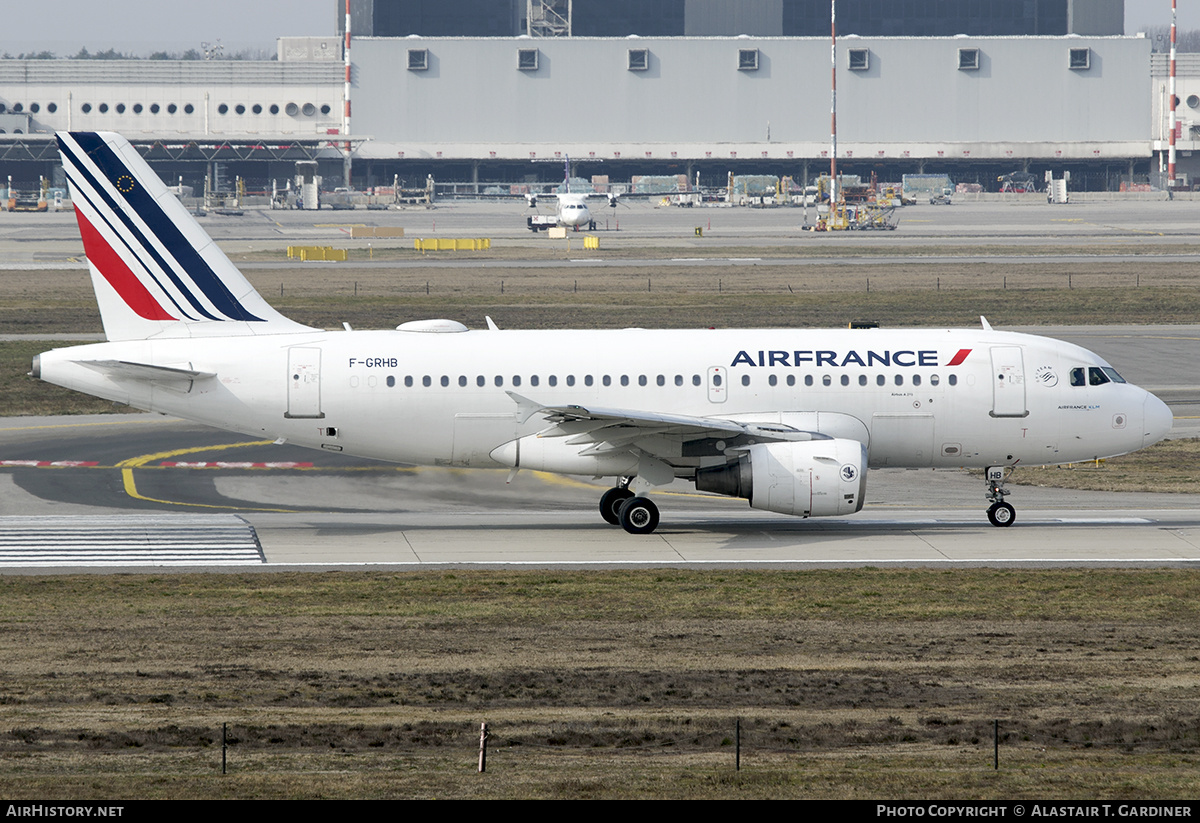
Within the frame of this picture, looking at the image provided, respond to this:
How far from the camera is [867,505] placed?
3962 centimetres

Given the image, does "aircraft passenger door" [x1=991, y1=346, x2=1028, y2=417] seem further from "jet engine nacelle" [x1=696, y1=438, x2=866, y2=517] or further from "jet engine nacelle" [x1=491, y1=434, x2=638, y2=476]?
"jet engine nacelle" [x1=491, y1=434, x2=638, y2=476]

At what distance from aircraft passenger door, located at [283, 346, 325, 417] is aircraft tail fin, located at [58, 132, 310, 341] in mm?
1830

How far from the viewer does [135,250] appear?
115 feet

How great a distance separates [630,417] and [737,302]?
52.1 m

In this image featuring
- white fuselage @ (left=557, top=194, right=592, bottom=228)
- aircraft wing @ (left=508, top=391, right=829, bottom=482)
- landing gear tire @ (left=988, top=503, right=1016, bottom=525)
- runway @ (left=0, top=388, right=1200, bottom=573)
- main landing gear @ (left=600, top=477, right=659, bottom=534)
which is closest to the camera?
runway @ (left=0, top=388, right=1200, bottom=573)

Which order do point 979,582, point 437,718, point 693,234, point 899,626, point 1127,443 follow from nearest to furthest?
point 437,718
point 899,626
point 979,582
point 1127,443
point 693,234

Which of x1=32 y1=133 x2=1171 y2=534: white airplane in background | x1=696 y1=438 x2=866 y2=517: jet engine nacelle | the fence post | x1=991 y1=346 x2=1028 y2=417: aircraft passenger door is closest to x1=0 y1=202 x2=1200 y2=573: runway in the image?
x1=696 y1=438 x2=866 y2=517: jet engine nacelle

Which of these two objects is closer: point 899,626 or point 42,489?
point 899,626

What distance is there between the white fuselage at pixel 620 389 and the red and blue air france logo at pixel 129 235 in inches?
45.5

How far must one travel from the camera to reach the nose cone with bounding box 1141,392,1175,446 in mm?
34938

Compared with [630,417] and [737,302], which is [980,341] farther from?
[737,302]

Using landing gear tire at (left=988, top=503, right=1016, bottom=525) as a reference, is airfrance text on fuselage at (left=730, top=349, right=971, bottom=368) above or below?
above

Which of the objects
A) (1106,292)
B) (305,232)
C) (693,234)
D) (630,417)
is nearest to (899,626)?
(630,417)

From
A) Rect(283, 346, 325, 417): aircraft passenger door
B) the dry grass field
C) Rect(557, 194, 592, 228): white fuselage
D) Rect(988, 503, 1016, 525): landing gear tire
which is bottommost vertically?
the dry grass field
